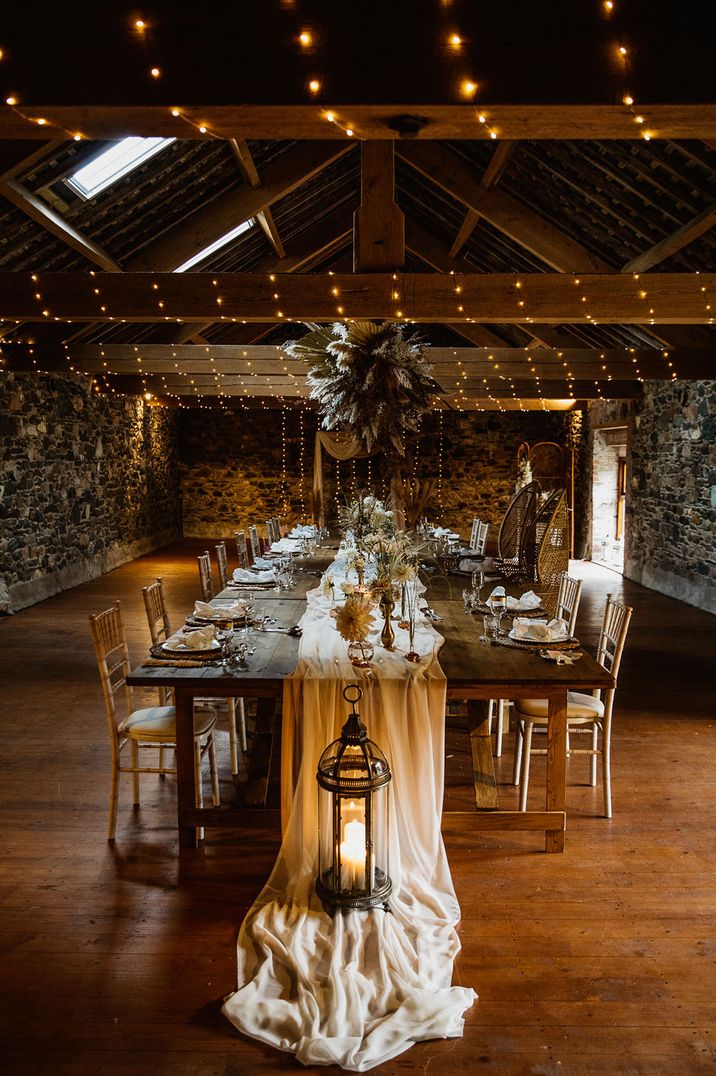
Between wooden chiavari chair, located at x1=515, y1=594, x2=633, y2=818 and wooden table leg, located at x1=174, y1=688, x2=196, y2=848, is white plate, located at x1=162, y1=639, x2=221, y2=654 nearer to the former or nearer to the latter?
wooden table leg, located at x1=174, y1=688, x2=196, y2=848

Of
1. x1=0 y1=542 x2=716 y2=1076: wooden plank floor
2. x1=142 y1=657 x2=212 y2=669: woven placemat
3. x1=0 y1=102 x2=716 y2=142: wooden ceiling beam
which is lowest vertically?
x1=0 y1=542 x2=716 y2=1076: wooden plank floor

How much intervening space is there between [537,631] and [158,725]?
1811 millimetres

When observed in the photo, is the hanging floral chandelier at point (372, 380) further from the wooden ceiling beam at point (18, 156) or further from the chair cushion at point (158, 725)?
the chair cushion at point (158, 725)

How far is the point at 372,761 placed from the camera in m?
2.88

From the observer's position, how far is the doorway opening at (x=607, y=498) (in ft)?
44.2

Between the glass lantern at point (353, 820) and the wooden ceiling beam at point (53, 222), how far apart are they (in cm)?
474

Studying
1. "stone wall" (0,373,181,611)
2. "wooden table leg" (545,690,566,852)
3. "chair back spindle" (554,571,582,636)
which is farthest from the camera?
"stone wall" (0,373,181,611)

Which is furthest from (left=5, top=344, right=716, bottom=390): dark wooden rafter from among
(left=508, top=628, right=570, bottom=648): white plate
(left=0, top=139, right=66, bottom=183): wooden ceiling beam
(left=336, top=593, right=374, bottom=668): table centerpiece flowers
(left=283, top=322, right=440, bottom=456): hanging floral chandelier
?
(left=336, top=593, right=374, bottom=668): table centerpiece flowers

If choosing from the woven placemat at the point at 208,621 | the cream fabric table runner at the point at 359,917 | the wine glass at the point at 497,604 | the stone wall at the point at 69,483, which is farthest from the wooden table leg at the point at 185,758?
the stone wall at the point at 69,483

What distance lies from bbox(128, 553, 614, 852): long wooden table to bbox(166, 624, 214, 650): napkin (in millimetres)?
175

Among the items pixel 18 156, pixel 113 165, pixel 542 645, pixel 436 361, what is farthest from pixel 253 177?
pixel 542 645

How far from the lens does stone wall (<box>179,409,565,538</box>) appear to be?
52.5 ft
